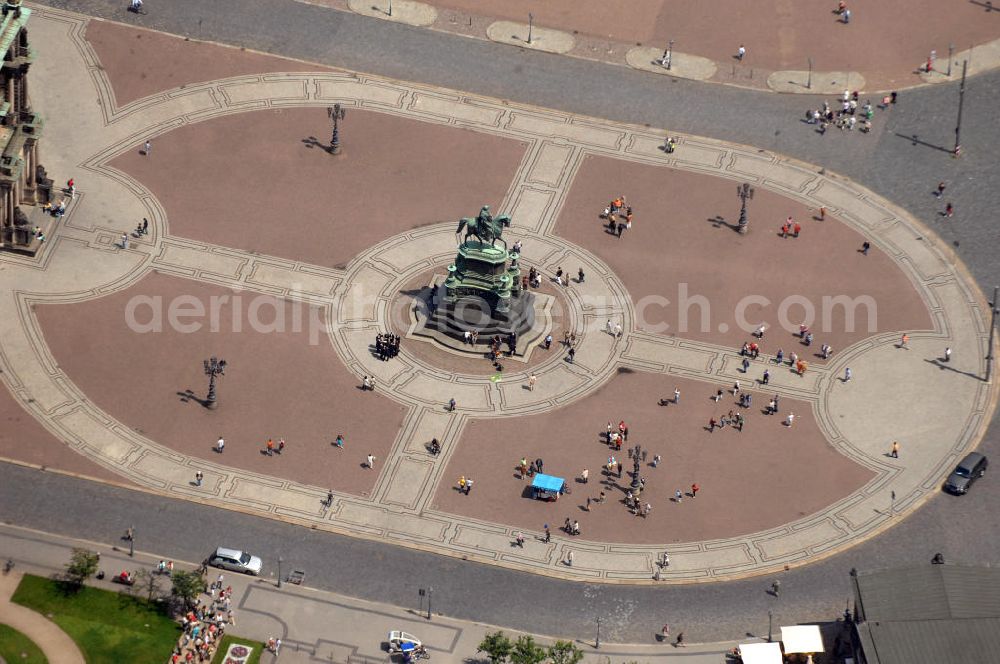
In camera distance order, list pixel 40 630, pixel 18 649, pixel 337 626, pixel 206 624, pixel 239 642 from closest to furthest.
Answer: pixel 18 649, pixel 40 630, pixel 239 642, pixel 206 624, pixel 337 626

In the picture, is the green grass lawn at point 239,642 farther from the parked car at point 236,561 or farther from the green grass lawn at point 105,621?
the parked car at point 236,561

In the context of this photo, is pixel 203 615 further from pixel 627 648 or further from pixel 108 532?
pixel 627 648

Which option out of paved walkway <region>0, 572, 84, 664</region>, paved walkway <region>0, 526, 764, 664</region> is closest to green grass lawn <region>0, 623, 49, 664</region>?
paved walkway <region>0, 572, 84, 664</region>

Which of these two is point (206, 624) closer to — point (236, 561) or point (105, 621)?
point (236, 561)

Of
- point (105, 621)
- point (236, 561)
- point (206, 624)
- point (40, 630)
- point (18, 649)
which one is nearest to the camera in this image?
point (18, 649)

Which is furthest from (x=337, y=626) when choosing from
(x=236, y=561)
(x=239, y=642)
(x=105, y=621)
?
(x=105, y=621)

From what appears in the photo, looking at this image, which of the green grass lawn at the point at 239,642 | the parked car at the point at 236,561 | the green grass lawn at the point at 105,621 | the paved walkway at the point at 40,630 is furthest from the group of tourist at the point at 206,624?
the paved walkway at the point at 40,630

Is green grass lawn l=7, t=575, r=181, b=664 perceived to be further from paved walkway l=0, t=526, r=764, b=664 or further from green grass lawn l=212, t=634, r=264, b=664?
green grass lawn l=212, t=634, r=264, b=664
